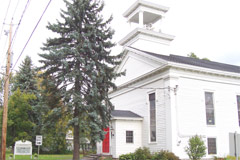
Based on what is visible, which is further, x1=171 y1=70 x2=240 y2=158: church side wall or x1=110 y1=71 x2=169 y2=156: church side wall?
x1=110 y1=71 x2=169 y2=156: church side wall

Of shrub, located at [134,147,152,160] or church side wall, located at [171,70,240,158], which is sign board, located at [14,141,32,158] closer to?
shrub, located at [134,147,152,160]

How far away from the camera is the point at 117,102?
29.3 m

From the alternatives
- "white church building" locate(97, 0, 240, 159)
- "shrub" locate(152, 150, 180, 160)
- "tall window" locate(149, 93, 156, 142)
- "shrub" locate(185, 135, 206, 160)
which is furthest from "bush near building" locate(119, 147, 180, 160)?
"tall window" locate(149, 93, 156, 142)

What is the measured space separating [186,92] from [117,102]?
9795 mm

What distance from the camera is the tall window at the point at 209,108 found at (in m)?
22.1

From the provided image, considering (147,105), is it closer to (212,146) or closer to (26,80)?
(212,146)

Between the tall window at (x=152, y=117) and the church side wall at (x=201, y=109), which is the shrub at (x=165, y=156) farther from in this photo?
the tall window at (x=152, y=117)

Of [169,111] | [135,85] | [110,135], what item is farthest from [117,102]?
[169,111]

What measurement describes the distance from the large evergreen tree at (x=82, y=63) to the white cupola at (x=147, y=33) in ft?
24.3

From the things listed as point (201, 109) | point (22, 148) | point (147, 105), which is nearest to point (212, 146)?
point (201, 109)

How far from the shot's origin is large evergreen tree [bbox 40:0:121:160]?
18.8 metres

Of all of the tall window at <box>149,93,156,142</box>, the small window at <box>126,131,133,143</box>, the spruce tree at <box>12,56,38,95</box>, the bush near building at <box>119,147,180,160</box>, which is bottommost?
the bush near building at <box>119,147,180,160</box>

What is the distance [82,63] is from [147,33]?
36.3 feet

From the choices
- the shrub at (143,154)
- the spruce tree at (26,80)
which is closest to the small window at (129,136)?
the shrub at (143,154)
